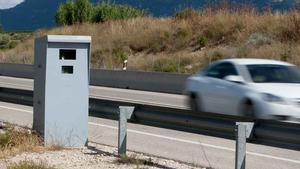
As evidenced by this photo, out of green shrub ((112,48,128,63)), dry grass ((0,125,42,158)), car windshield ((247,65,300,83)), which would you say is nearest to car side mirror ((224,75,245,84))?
car windshield ((247,65,300,83))

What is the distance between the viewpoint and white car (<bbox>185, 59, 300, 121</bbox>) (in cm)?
1490

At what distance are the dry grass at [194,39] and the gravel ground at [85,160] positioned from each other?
2271cm

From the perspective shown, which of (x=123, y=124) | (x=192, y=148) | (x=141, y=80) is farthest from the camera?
(x=141, y=80)

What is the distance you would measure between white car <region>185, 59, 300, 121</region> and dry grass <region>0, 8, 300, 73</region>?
1569cm

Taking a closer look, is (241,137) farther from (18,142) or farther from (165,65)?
(165,65)

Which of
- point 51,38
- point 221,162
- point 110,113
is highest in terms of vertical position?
point 51,38

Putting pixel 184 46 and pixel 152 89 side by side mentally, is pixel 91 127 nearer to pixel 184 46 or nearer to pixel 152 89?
pixel 152 89

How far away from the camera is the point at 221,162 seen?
431 inches

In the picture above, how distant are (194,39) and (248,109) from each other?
97.2 feet

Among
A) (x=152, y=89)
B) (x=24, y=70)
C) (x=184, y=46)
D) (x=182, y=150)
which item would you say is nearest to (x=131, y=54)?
(x=184, y=46)

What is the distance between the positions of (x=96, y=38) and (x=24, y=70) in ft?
33.8

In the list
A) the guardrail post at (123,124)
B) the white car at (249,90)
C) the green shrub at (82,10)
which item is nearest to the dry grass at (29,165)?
the guardrail post at (123,124)

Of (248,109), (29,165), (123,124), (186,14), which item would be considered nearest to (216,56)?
(186,14)

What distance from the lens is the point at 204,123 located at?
886 centimetres
